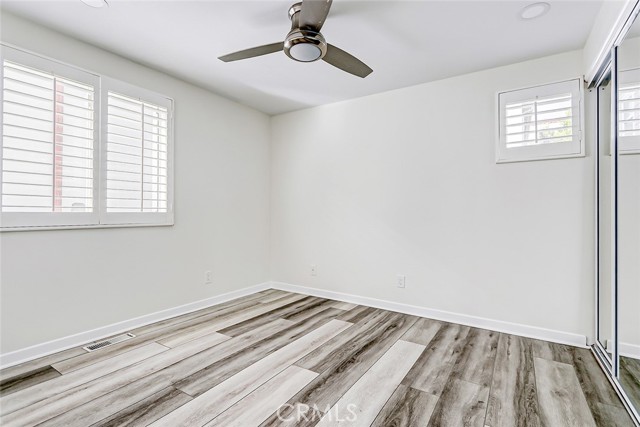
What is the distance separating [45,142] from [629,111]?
13.0 ft

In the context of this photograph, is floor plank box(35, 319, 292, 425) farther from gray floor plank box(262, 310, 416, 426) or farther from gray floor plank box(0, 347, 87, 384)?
gray floor plank box(0, 347, 87, 384)

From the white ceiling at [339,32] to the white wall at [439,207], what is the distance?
401 millimetres

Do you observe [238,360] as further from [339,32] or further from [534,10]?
Result: [534,10]

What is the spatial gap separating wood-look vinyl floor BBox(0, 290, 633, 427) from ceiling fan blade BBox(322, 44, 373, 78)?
221 centimetres

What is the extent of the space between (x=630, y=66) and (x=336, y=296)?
3283 mm

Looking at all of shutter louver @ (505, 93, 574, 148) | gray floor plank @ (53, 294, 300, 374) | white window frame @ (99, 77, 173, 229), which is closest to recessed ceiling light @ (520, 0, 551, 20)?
shutter louver @ (505, 93, 574, 148)

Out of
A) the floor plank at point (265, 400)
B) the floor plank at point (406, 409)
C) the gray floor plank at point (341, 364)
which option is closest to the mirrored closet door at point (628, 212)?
the floor plank at point (406, 409)

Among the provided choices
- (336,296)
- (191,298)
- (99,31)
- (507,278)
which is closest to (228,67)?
(99,31)

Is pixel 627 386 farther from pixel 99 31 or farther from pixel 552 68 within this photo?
pixel 99 31

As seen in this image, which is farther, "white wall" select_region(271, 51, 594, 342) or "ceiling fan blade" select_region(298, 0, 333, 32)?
"white wall" select_region(271, 51, 594, 342)

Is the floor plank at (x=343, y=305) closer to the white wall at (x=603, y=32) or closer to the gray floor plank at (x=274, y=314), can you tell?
the gray floor plank at (x=274, y=314)

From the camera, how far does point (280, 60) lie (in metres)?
2.86

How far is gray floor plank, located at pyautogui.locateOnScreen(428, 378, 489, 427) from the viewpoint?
1685 mm

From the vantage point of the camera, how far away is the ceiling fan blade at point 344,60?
213 cm
